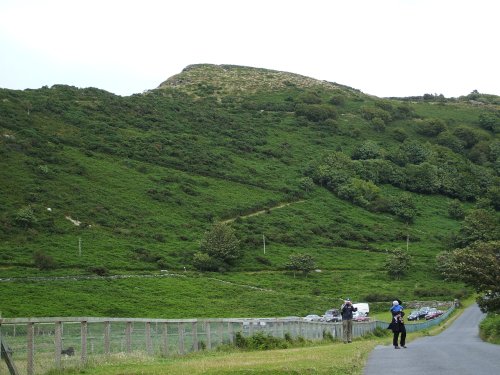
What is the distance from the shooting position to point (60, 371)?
61.8ft

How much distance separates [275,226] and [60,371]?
97546 millimetres

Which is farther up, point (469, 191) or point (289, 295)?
point (469, 191)

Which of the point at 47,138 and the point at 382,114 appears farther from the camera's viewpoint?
the point at 382,114

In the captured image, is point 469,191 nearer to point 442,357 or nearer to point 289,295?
point 289,295

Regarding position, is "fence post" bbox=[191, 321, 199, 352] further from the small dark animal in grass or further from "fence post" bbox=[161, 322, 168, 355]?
the small dark animal in grass

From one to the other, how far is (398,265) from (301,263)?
39.1 feet

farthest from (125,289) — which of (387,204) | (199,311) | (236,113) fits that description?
(236,113)

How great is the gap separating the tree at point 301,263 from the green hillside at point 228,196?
3.73 ft

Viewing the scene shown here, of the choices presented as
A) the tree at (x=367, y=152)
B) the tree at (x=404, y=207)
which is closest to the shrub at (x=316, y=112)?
the tree at (x=367, y=152)

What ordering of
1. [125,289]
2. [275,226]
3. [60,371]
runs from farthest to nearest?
[275,226] < [125,289] < [60,371]

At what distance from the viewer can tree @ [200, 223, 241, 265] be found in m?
96.8

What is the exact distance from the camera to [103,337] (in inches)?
861

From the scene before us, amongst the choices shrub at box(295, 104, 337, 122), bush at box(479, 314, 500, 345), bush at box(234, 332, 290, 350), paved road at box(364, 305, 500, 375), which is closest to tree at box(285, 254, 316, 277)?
bush at box(479, 314, 500, 345)

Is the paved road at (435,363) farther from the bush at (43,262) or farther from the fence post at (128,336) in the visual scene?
the bush at (43,262)
